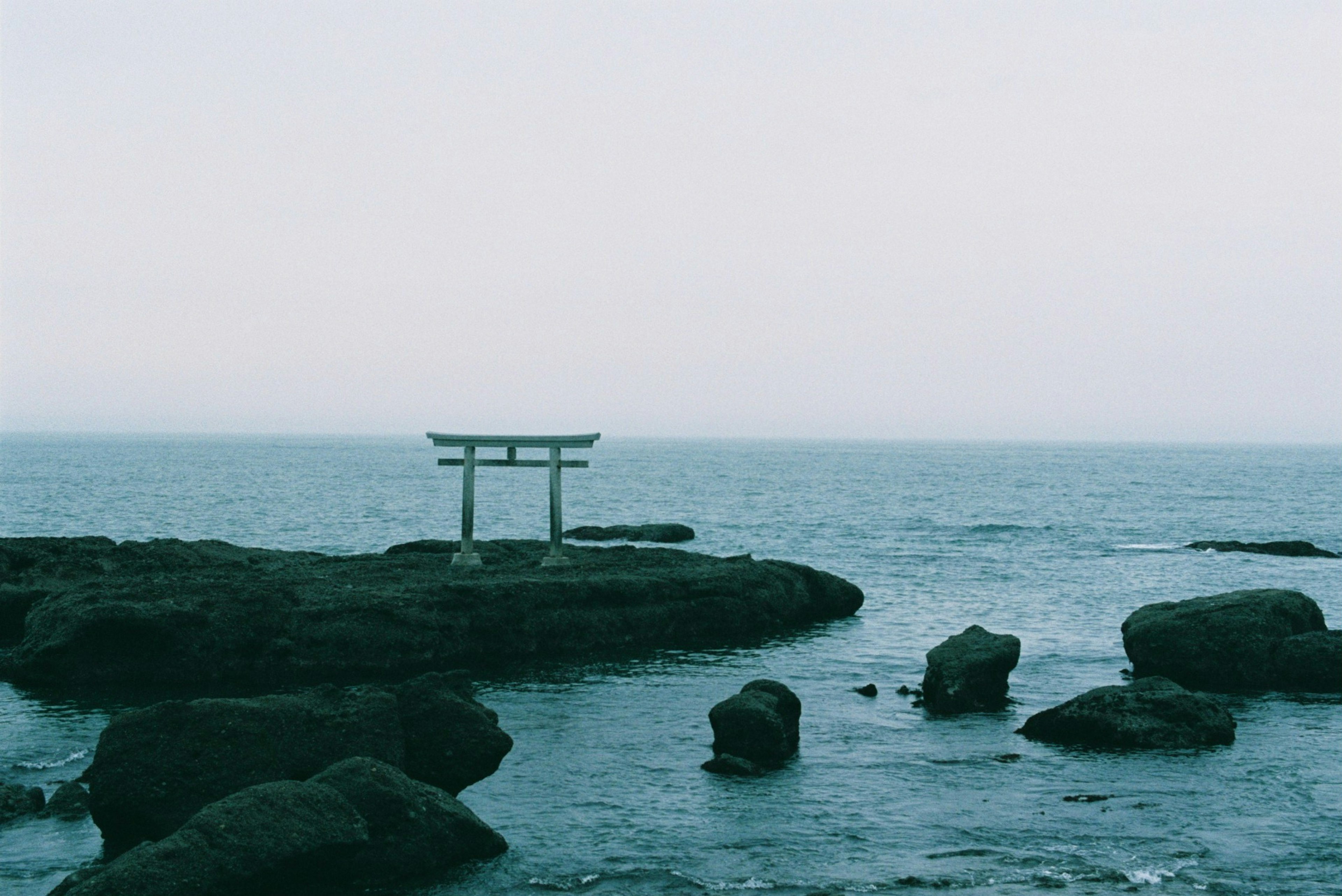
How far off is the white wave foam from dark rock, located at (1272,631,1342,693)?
69.5ft

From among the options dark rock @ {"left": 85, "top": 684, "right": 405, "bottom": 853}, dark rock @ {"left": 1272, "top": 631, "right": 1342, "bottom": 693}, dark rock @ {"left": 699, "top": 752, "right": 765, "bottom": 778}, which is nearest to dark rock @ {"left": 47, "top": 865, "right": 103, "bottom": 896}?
dark rock @ {"left": 85, "top": 684, "right": 405, "bottom": 853}

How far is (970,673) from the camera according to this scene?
20031 millimetres

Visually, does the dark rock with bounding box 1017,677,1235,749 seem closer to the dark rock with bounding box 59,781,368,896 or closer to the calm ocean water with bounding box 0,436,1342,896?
the calm ocean water with bounding box 0,436,1342,896

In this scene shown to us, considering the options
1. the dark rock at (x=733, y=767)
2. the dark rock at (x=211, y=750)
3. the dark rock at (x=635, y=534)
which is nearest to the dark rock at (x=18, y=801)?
the dark rock at (x=211, y=750)

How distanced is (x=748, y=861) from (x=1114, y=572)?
3421 cm

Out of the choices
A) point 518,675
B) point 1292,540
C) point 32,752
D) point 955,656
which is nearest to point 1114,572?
point 1292,540

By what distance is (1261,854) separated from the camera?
1295cm

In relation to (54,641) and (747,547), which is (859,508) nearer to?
(747,547)

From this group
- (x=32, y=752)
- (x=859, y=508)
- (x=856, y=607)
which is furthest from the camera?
(x=859, y=508)

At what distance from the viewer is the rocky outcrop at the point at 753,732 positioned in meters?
16.6

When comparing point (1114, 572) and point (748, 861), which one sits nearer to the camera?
point (748, 861)

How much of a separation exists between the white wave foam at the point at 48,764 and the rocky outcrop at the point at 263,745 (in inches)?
68.6

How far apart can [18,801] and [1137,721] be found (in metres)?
15.8

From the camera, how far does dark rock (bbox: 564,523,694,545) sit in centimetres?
5381
